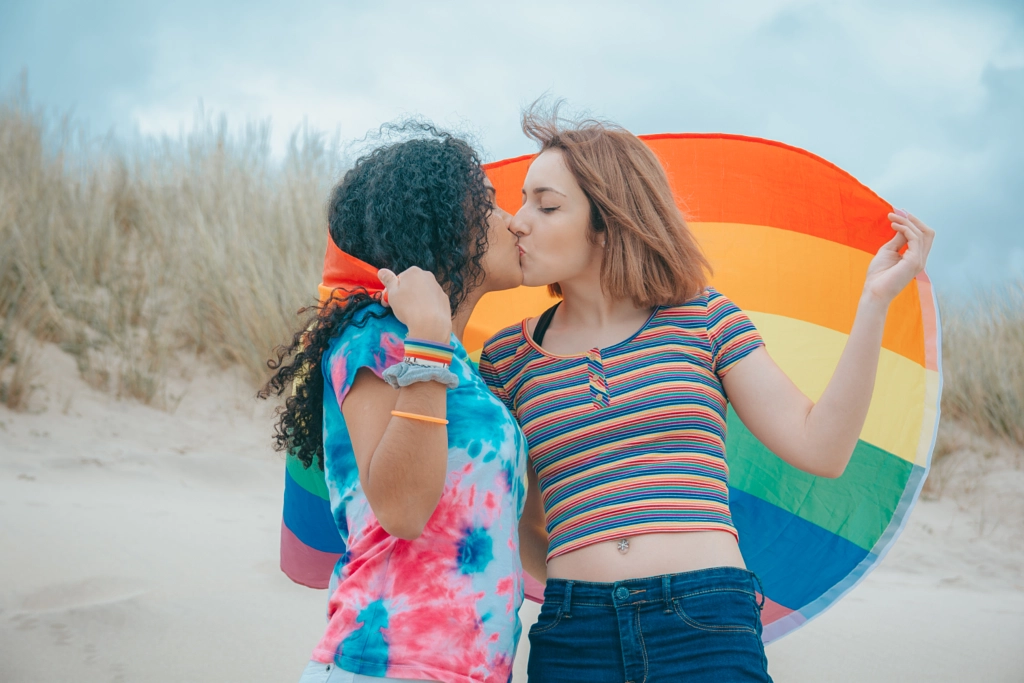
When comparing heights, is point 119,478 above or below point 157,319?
below

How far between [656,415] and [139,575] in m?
2.80

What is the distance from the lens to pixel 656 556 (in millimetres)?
1838

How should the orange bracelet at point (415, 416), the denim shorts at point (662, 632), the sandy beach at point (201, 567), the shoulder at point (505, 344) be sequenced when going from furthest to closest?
the sandy beach at point (201, 567)
the shoulder at point (505, 344)
the denim shorts at point (662, 632)
the orange bracelet at point (415, 416)

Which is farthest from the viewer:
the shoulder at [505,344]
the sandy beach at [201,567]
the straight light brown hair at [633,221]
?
the sandy beach at [201,567]

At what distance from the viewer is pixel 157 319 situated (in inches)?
264

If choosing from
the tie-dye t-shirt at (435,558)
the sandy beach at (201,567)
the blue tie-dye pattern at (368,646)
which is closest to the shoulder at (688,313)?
the tie-dye t-shirt at (435,558)

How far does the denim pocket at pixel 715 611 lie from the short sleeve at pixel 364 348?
851 mm

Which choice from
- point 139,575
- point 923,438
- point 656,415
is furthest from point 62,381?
point 923,438

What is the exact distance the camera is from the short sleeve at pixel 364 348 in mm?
1604

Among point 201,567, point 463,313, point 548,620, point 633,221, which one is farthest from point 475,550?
point 201,567

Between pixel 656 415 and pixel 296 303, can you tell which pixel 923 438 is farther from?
pixel 296 303

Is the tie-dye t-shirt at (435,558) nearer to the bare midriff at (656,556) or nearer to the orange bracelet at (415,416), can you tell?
the orange bracelet at (415,416)

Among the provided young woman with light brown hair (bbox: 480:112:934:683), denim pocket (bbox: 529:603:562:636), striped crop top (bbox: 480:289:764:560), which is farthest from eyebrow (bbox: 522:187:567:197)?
denim pocket (bbox: 529:603:562:636)

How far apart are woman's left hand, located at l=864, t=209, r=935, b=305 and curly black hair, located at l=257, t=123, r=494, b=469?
3.22 ft
